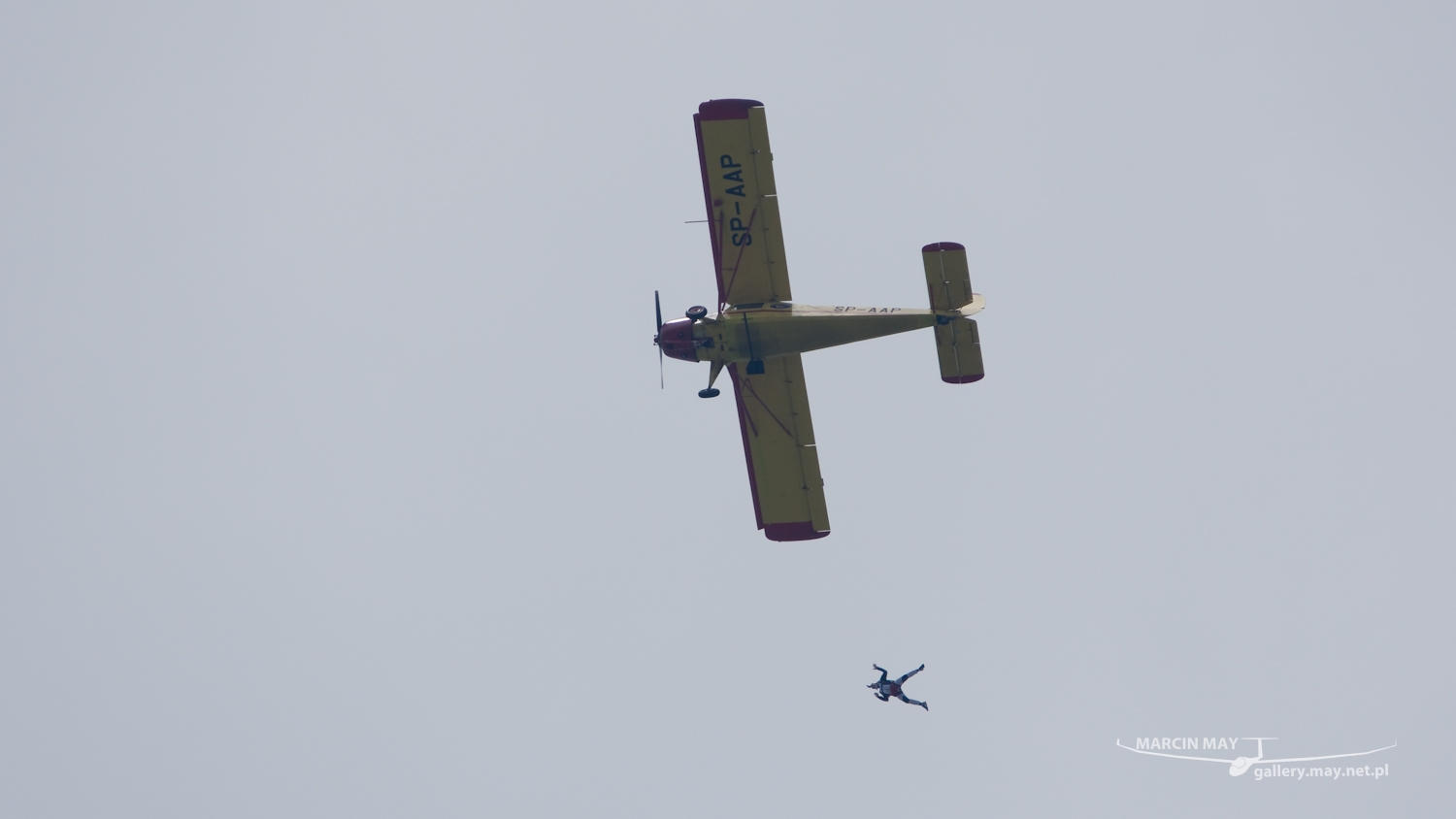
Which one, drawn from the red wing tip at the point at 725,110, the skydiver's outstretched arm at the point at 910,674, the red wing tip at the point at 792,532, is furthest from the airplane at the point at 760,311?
the skydiver's outstretched arm at the point at 910,674

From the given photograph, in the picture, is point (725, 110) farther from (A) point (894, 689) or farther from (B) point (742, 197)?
(A) point (894, 689)

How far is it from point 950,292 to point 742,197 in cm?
532

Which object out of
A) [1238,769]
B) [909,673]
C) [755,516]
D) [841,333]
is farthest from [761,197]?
[1238,769]

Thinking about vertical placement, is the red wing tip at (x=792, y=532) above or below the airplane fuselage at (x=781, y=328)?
below

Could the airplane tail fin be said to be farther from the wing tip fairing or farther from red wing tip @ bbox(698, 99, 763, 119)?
red wing tip @ bbox(698, 99, 763, 119)

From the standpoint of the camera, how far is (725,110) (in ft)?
95.8

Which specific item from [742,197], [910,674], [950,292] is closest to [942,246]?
[950,292]

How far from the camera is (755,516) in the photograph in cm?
3153

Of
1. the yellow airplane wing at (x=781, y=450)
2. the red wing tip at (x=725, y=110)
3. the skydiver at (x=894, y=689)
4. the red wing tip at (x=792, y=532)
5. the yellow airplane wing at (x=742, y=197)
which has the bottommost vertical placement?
the skydiver at (x=894, y=689)

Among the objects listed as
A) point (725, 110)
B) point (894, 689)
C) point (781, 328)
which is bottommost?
point (894, 689)

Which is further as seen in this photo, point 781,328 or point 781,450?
point 781,450

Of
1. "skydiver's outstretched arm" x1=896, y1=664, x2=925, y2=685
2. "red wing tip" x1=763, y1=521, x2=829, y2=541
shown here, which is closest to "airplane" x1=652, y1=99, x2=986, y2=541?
"red wing tip" x1=763, y1=521, x2=829, y2=541

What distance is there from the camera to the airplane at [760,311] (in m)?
29.2

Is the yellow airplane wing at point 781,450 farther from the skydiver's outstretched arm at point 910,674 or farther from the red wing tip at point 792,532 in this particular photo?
the skydiver's outstretched arm at point 910,674
